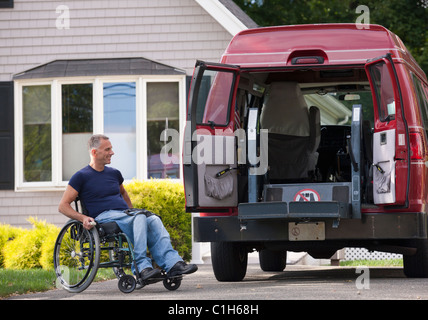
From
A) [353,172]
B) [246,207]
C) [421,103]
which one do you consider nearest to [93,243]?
[246,207]

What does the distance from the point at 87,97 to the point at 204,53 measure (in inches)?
82.8

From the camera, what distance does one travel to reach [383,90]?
8.73 metres

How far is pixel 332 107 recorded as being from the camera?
16906 millimetres

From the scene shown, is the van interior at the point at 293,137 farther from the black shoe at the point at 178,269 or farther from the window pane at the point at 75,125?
the window pane at the point at 75,125

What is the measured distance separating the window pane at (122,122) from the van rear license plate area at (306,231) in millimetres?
7178

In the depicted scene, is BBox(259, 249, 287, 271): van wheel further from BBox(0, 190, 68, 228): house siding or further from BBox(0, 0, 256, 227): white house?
BBox(0, 190, 68, 228): house siding

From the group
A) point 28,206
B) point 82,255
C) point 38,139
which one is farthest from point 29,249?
point 82,255

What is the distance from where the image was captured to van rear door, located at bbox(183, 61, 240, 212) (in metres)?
8.93

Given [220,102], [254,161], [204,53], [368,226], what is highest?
[204,53]

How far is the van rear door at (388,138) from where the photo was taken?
27.8 feet

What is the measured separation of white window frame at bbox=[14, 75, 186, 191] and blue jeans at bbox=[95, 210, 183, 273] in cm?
683

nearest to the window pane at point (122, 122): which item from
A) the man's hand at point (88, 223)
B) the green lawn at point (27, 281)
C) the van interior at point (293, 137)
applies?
the green lawn at point (27, 281)
